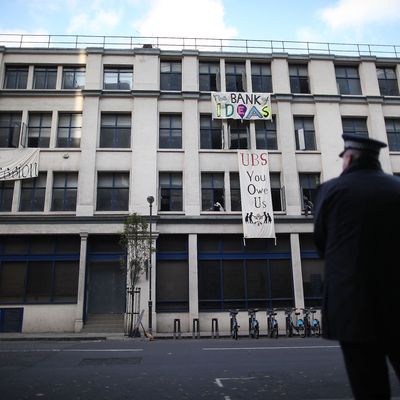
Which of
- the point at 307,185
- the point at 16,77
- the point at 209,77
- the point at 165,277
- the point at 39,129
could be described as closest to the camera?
the point at 165,277

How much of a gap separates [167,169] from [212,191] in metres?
2.92

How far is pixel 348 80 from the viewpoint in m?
25.8

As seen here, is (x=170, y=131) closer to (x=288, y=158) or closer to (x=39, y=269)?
(x=288, y=158)

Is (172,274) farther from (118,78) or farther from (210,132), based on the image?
(118,78)

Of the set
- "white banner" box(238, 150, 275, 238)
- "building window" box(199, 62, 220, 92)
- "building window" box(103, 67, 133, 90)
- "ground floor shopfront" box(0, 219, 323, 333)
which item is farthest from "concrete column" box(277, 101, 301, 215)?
"building window" box(103, 67, 133, 90)

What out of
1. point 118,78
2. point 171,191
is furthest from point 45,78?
point 171,191

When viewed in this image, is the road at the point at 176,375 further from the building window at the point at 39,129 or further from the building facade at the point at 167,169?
the building window at the point at 39,129

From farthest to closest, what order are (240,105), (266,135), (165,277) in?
(266,135), (240,105), (165,277)

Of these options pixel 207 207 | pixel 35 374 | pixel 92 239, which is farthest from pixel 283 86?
pixel 35 374

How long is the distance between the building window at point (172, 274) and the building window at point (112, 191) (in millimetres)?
3030

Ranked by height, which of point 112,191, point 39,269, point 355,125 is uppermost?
point 355,125

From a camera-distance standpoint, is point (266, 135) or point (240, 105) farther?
point (266, 135)

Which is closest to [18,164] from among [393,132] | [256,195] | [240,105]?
[240,105]

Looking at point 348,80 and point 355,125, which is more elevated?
point 348,80
